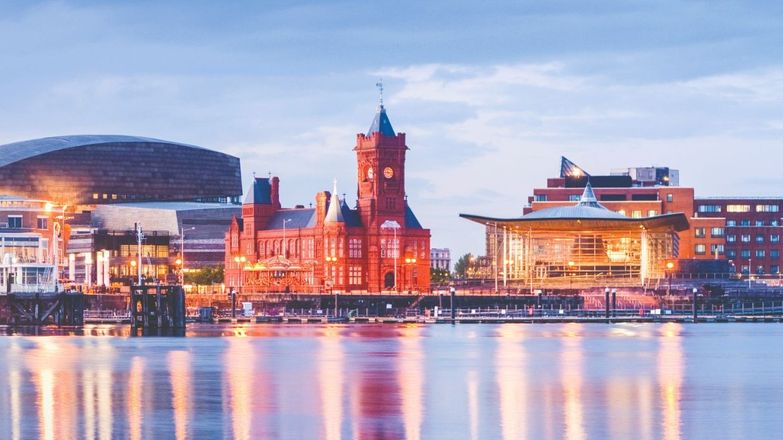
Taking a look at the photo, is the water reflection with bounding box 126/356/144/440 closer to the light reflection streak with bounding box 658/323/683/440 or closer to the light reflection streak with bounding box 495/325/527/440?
the light reflection streak with bounding box 495/325/527/440

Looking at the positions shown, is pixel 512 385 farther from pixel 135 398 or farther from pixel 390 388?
pixel 135 398

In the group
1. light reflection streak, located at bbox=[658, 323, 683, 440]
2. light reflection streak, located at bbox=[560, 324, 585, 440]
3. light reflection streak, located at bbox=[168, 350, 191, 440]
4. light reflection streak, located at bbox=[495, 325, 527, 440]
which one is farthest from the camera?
light reflection streak, located at bbox=[658, 323, 683, 440]

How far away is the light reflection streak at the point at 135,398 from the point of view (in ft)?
216

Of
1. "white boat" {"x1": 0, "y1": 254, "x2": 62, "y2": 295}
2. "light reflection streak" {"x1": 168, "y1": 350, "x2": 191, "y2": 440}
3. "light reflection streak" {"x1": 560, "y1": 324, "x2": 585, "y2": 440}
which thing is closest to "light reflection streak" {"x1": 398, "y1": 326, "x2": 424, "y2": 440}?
"light reflection streak" {"x1": 560, "y1": 324, "x2": 585, "y2": 440}

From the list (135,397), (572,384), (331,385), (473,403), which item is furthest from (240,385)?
(572,384)

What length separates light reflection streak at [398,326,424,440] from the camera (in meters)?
68.1

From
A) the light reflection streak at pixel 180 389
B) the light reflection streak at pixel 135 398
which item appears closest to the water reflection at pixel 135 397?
the light reflection streak at pixel 135 398

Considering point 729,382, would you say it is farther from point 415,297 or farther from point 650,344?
point 415,297

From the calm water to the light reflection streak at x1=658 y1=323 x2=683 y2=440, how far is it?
140 mm

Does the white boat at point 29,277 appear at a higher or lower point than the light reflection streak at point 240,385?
higher

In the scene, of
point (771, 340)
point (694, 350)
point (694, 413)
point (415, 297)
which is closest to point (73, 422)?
point (694, 413)

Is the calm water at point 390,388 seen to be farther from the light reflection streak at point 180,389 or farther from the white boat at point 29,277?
the white boat at point 29,277

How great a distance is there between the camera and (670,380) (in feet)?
295

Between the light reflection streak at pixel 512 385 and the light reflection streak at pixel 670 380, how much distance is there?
5.70 m
